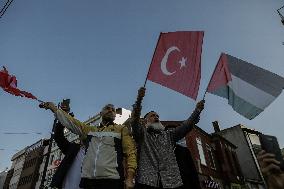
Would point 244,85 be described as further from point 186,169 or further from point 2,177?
point 2,177

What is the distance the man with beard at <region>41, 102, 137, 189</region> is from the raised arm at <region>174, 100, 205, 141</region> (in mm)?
1100

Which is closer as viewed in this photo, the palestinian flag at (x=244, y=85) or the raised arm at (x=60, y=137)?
the raised arm at (x=60, y=137)

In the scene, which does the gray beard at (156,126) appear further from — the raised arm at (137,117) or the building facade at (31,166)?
the building facade at (31,166)

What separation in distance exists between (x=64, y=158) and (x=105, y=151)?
0.64 meters

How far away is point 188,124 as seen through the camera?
5055 millimetres

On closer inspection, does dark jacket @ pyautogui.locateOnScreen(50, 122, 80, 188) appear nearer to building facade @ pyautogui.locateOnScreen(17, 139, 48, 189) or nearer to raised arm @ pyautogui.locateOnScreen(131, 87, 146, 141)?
raised arm @ pyautogui.locateOnScreen(131, 87, 146, 141)

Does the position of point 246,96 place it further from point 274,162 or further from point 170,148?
point 274,162

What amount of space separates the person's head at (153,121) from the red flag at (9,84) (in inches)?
96.5

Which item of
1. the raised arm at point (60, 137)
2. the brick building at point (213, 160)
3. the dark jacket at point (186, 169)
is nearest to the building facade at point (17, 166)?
the brick building at point (213, 160)

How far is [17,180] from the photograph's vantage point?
206 ft

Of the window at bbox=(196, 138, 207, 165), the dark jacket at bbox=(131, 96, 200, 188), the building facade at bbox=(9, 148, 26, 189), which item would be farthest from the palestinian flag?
the building facade at bbox=(9, 148, 26, 189)

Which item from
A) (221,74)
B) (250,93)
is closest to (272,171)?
(250,93)

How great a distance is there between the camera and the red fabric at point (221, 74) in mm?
6154

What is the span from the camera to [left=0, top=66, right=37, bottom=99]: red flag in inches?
234
